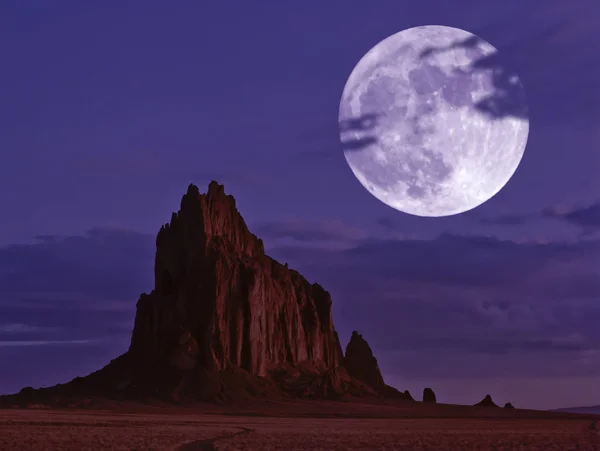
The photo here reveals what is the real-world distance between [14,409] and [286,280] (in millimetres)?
55750

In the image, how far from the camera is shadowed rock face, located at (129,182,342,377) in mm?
152875

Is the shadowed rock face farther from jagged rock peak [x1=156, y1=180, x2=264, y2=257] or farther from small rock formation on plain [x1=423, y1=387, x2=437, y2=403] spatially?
small rock formation on plain [x1=423, y1=387, x2=437, y2=403]

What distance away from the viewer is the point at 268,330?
163 metres

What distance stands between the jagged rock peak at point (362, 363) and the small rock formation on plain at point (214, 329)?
6.84 metres

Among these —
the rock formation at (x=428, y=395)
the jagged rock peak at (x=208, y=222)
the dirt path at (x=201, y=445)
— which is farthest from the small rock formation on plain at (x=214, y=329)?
the dirt path at (x=201, y=445)

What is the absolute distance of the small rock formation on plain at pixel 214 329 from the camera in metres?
149

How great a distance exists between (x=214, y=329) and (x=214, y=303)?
4.40m

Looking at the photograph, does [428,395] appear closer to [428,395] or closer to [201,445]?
[428,395]

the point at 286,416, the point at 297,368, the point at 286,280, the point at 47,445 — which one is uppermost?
the point at 286,280

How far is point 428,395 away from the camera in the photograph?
7111 inches

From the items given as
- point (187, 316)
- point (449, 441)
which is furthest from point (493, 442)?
point (187, 316)

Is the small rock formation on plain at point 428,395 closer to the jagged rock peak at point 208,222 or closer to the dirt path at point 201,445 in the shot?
the jagged rock peak at point 208,222

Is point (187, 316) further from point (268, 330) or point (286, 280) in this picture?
point (286, 280)

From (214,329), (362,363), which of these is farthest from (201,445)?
(362,363)
